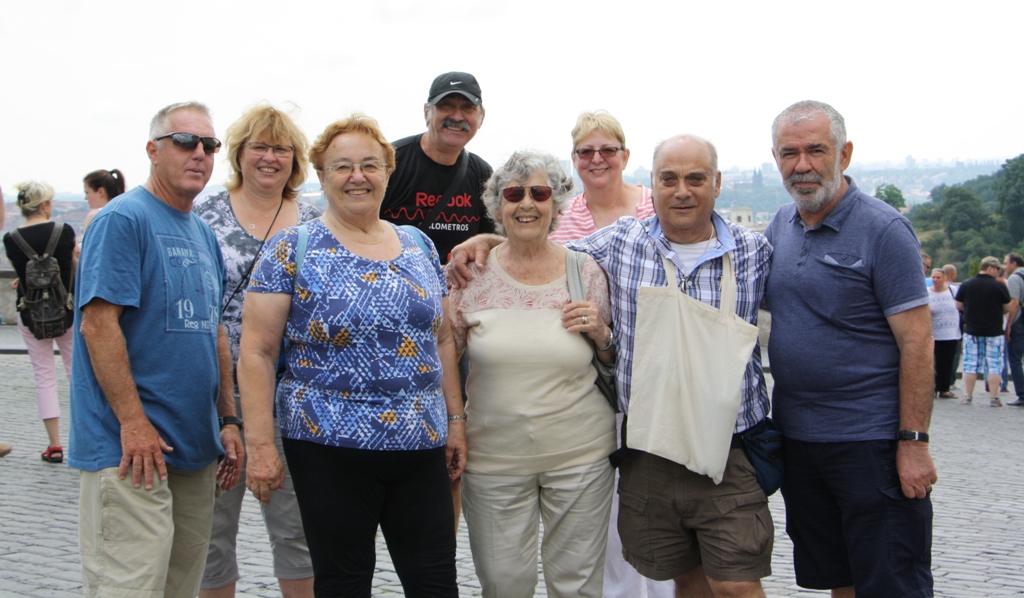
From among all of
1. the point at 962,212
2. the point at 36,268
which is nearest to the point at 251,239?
the point at 36,268

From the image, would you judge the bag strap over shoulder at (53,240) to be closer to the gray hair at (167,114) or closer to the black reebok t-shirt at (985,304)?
the gray hair at (167,114)

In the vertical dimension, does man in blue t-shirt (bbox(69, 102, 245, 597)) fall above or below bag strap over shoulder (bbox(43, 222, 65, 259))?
below

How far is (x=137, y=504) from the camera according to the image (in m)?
2.89

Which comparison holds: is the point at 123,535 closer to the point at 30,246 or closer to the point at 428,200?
the point at 428,200

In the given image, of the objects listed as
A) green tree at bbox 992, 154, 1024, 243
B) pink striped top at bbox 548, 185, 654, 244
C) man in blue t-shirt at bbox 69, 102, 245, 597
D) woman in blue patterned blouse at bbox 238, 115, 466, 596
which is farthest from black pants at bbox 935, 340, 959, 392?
green tree at bbox 992, 154, 1024, 243

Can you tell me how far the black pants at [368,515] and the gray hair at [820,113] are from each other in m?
1.91

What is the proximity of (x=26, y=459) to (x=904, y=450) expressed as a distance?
719 centimetres

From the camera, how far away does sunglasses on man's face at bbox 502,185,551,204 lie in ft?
11.6

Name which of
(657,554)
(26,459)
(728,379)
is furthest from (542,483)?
(26,459)

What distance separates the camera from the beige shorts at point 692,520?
3.31 meters

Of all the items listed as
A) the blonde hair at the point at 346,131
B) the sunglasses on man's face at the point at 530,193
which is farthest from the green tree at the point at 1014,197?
the blonde hair at the point at 346,131

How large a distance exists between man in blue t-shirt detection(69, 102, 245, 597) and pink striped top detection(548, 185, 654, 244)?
76.8 inches

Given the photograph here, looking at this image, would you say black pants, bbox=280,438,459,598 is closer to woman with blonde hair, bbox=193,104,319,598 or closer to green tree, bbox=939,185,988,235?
woman with blonde hair, bbox=193,104,319,598

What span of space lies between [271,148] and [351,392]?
1368mm
